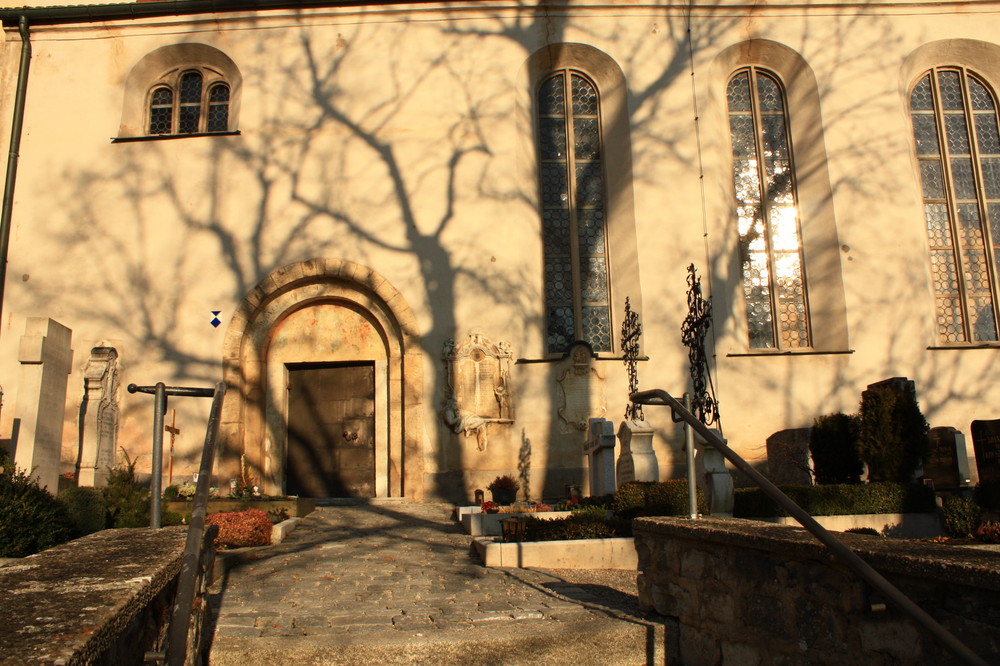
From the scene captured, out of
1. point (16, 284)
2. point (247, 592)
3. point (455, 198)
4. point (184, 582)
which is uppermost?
point (455, 198)

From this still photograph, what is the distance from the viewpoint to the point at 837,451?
11.6 metres

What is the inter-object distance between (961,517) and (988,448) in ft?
5.04

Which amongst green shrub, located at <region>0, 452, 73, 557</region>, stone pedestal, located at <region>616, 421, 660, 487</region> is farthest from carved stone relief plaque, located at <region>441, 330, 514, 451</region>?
green shrub, located at <region>0, 452, 73, 557</region>

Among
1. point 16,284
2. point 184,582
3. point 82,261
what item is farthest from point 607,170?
point 184,582

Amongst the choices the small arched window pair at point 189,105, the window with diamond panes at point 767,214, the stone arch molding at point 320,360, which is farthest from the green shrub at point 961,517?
the small arched window pair at point 189,105

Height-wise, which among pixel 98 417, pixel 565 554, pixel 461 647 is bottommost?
pixel 461 647

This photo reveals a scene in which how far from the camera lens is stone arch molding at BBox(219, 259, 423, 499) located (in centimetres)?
1305

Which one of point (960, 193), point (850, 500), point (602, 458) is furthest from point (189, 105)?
point (960, 193)

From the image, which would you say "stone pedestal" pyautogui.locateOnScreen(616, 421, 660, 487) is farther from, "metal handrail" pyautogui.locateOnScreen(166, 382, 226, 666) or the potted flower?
"metal handrail" pyautogui.locateOnScreen(166, 382, 226, 666)

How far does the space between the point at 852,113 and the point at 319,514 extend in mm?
11353

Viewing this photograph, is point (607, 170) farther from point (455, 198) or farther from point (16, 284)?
point (16, 284)

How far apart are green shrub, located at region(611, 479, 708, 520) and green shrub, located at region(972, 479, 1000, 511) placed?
3773 mm

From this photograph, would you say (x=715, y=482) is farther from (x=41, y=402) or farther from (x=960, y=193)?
(x=960, y=193)

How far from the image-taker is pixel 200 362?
13.2m
